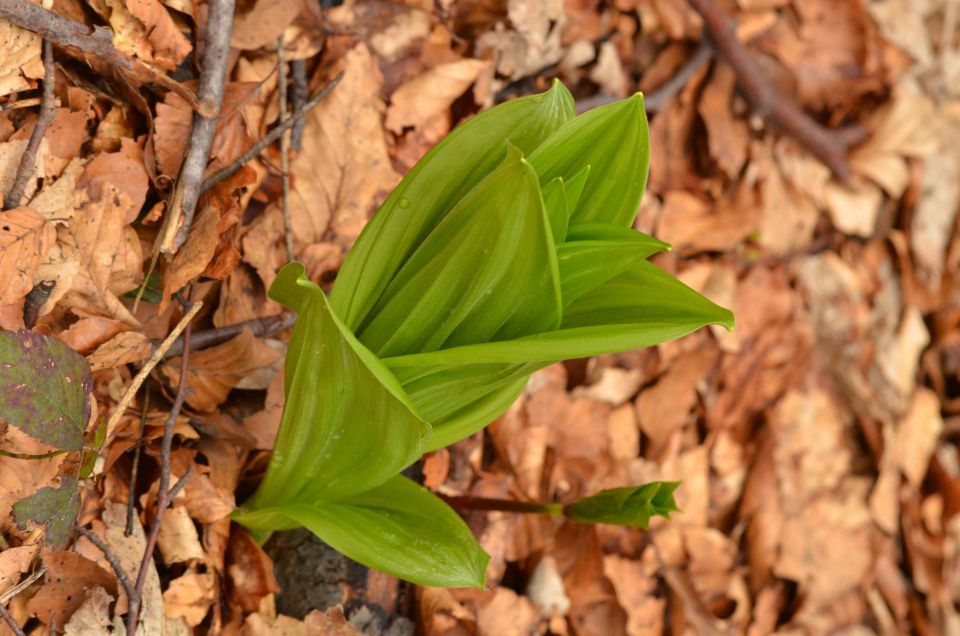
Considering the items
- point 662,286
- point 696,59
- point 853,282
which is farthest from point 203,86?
point 853,282

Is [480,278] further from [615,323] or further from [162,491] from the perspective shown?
[162,491]

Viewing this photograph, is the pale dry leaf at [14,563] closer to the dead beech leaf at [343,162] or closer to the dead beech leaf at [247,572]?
the dead beech leaf at [247,572]

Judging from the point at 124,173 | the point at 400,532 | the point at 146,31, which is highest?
the point at 146,31

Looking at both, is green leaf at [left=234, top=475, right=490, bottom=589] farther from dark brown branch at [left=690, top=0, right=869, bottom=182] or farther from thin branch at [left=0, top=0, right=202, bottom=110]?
dark brown branch at [left=690, top=0, right=869, bottom=182]

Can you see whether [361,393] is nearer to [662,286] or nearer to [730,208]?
[662,286]

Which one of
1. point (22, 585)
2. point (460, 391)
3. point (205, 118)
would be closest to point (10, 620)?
point (22, 585)

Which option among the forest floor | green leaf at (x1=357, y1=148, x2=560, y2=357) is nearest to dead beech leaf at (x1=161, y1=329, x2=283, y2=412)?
the forest floor
